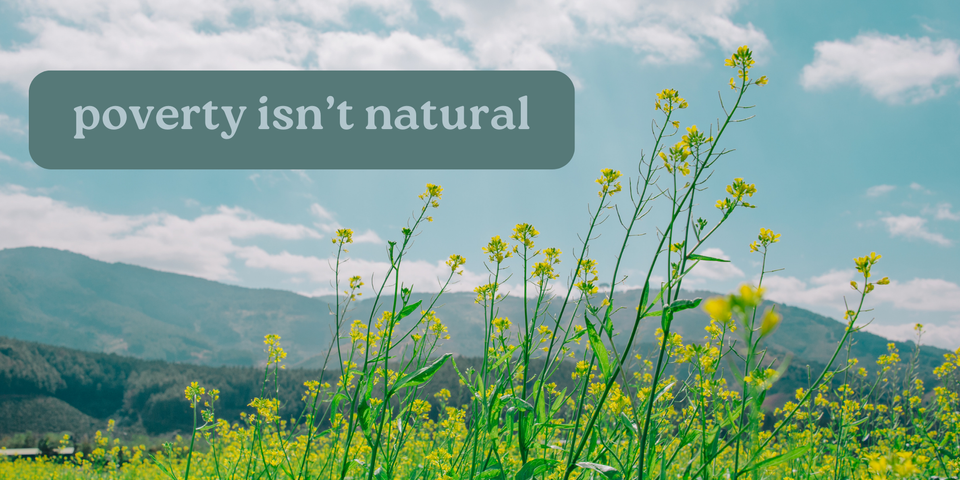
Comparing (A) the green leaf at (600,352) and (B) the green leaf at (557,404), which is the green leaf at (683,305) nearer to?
(A) the green leaf at (600,352)

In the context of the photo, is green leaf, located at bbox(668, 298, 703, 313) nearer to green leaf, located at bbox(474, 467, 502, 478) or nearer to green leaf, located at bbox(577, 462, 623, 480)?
green leaf, located at bbox(577, 462, 623, 480)

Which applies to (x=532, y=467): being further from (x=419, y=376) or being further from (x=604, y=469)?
(x=419, y=376)

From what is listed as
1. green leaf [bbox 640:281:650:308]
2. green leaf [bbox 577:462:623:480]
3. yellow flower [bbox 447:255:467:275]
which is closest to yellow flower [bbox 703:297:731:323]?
green leaf [bbox 640:281:650:308]

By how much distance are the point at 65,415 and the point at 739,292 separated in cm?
5797

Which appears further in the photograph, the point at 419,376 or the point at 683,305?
the point at 419,376

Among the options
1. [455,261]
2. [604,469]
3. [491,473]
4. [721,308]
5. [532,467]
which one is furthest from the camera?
[455,261]

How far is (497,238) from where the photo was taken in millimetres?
2029

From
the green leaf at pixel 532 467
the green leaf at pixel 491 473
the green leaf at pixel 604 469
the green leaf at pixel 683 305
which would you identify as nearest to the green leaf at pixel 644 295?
the green leaf at pixel 683 305

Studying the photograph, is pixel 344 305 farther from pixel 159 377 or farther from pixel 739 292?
pixel 159 377

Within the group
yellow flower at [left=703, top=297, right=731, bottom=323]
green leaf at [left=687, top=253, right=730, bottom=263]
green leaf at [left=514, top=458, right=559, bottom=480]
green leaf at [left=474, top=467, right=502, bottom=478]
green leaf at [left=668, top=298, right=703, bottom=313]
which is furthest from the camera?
green leaf at [left=474, top=467, right=502, bottom=478]

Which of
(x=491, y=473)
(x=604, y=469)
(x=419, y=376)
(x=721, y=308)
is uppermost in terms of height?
(x=721, y=308)

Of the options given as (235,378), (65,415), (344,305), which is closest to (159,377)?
(65,415)

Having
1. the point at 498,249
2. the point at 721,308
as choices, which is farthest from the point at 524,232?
the point at 721,308

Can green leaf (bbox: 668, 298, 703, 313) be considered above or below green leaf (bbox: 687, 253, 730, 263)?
below
